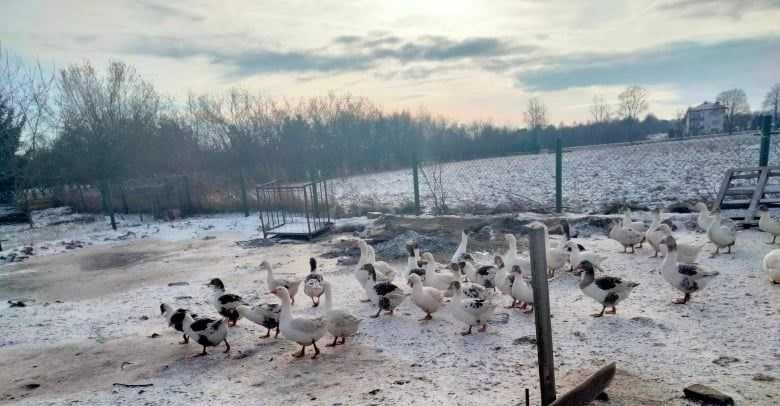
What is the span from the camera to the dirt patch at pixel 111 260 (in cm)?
1101

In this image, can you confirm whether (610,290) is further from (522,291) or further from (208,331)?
(208,331)

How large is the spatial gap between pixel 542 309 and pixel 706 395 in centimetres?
183

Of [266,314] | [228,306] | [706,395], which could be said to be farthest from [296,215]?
[706,395]

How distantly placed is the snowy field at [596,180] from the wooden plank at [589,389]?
32.5 ft

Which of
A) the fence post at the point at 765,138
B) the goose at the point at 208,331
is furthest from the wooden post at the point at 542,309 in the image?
the fence post at the point at 765,138

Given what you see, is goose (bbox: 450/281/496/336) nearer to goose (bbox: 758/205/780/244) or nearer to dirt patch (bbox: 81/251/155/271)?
goose (bbox: 758/205/780/244)

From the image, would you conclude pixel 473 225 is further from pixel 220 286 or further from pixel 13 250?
pixel 13 250

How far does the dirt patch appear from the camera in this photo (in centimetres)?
1101

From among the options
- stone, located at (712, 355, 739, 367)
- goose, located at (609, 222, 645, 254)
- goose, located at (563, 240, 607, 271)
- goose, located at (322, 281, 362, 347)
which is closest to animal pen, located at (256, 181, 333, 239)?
goose, located at (322, 281, 362, 347)

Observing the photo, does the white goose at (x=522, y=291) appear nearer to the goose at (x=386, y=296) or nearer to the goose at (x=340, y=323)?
the goose at (x=386, y=296)

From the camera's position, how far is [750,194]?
391 inches

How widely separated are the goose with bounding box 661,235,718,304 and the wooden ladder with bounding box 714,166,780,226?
16.4 ft

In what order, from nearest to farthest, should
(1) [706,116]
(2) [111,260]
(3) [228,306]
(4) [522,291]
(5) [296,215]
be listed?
(4) [522,291], (3) [228,306], (2) [111,260], (5) [296,215], (1) [706,116]

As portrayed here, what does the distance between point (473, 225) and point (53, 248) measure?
1394 cm
